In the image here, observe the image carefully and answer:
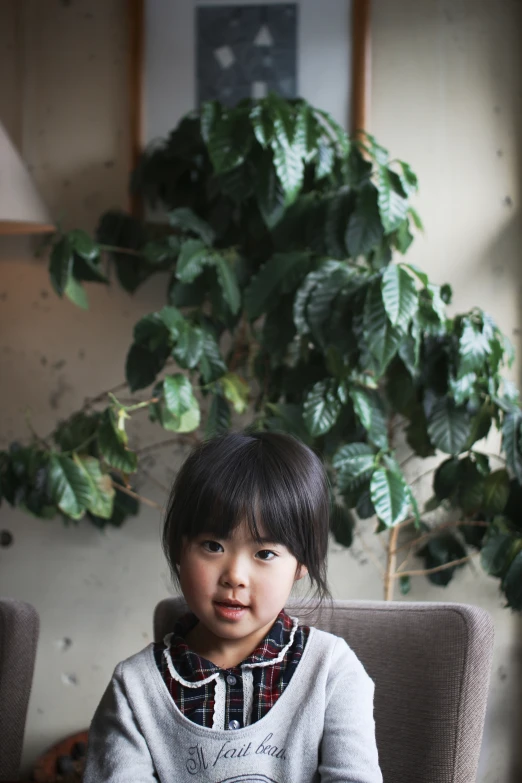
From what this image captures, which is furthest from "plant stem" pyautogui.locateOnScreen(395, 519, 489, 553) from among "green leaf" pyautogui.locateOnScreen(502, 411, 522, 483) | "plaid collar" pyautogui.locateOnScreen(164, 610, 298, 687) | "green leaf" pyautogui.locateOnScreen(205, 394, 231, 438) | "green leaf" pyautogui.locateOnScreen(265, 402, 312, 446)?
"plaid collar" pyautogui.locateOnScreen(164, 610, 298, 687)

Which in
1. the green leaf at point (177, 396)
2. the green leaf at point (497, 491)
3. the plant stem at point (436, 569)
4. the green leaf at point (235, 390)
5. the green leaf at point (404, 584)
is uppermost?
the green leaf at point (177, 396)

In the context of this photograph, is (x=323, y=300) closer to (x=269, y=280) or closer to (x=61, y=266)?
(x=269, y=280)

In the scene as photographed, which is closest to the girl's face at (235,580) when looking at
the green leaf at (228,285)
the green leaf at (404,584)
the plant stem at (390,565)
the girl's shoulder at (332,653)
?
the girl's shoulder at (332,653)

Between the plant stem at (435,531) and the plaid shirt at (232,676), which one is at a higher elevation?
the plaid shirt at (232,676)

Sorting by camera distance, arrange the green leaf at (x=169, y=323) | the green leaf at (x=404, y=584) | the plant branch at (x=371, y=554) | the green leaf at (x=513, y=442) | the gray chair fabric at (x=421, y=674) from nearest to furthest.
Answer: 1. the gray chair fabric at (x=421, y=674)
2. the green leaf at (x=169, y=323)
3. the green leaf at (x=513, y=442)
4. the green leaf at (x=404, y=584)
5. the plant branch at (x=371, y=554)

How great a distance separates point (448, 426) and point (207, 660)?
860mm

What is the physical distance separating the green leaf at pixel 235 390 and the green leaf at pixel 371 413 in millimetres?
259

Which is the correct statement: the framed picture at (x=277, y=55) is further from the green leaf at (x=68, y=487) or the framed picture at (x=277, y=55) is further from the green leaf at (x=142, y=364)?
the green leaf at (x=68, y=487)

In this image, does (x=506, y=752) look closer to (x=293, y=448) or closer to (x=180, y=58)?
(x=293, y=448)

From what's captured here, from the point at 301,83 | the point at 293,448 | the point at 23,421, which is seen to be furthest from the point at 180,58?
the point at 293,448

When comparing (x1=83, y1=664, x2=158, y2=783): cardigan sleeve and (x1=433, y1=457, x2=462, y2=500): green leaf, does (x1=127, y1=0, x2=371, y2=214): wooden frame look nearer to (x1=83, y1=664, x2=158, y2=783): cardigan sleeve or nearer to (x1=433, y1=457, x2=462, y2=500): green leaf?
(x1=433, y1=457, x2=462, y2=500): green leaf

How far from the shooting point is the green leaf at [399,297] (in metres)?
1.49

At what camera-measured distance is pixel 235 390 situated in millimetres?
1730

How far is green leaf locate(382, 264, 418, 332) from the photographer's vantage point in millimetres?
1489
